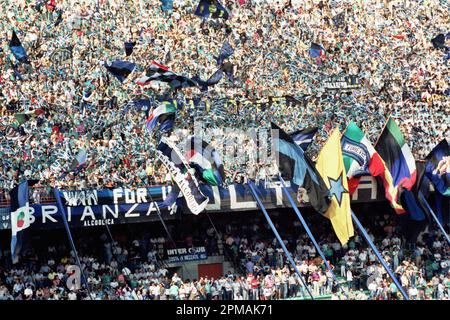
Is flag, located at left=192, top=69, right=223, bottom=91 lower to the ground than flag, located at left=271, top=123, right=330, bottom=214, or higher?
higher

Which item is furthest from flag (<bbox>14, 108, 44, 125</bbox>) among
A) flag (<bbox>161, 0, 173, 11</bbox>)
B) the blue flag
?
the blue flag

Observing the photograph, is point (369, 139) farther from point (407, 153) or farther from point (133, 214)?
point (133, 214)

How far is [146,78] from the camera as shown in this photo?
32438 millimetres

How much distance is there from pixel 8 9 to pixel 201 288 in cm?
1307

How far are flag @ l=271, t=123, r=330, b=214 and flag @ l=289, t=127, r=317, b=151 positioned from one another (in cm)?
123

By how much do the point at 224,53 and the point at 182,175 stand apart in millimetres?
7880

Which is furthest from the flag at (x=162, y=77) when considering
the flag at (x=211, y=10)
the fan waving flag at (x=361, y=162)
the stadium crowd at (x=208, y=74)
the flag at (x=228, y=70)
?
the flag at (x=211, y=10)

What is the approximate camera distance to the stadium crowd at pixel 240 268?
29875mm

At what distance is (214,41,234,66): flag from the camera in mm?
36847

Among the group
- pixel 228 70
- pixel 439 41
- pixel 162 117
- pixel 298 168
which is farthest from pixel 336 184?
pixel 439 41

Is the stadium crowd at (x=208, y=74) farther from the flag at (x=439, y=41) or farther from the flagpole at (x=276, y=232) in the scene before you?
the flagpole at (x=276, y=232)

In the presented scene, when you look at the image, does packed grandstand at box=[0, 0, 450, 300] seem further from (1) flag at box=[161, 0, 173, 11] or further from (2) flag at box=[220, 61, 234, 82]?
(1) flag at box=[161, 0, 173, 11]

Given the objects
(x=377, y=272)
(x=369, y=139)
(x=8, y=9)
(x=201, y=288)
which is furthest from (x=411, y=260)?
(x=8, y=9)

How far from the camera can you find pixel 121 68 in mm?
34250
